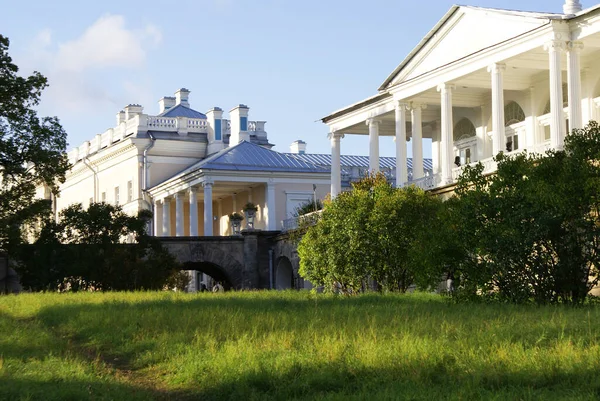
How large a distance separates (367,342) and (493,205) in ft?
34.0

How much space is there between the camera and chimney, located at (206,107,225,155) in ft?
230

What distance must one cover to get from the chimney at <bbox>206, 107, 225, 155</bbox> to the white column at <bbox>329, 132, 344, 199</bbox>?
1951 cm

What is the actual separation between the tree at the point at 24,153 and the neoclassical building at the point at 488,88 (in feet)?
46.4

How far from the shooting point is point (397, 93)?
4462cm

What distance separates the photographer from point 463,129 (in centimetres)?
4666

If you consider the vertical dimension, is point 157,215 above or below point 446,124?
below

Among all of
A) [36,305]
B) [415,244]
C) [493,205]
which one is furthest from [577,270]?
[36,305]

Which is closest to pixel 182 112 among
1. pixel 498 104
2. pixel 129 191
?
pixel 129 191

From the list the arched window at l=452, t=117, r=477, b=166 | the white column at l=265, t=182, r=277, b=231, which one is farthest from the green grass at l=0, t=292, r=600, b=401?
the white column at l=265, t=182, r=277, b=231

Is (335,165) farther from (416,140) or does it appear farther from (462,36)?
(462,36)

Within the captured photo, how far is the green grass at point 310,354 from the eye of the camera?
12141mm

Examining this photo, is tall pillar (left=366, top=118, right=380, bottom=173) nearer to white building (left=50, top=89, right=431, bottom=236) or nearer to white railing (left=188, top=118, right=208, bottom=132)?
white building (left=50, top=89, right=431, bottom=236)

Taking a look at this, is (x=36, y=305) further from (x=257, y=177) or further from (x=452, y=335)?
(x=257, y=177)

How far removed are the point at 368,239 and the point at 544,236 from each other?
11.7 m
